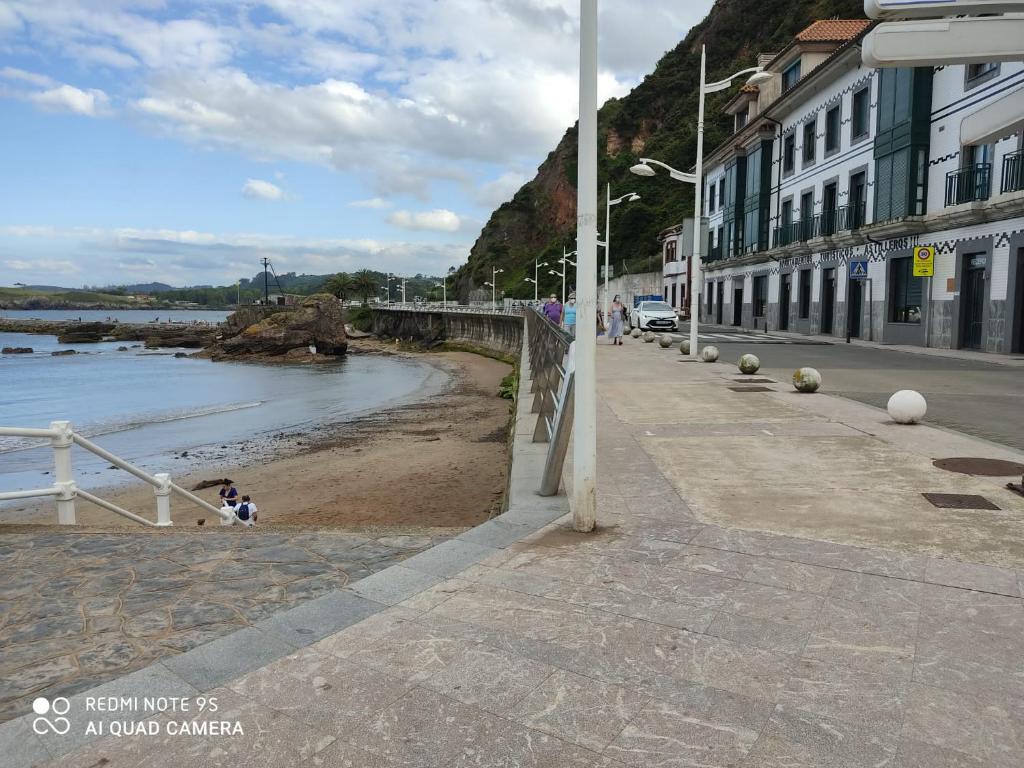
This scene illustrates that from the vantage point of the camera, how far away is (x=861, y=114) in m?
27.2

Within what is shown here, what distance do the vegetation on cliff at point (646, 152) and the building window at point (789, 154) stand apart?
27168 millimetres

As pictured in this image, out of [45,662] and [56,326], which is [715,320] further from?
[56,326]

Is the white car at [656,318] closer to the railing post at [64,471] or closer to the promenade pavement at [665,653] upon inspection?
the promenade pavement at [665,653]

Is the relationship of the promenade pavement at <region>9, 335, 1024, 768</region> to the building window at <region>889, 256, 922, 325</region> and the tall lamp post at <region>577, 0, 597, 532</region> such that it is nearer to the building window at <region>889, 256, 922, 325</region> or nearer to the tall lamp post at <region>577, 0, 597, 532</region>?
the tall lamp post at <region>577, 0, 597, 532</region>

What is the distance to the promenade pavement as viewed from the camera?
233cm

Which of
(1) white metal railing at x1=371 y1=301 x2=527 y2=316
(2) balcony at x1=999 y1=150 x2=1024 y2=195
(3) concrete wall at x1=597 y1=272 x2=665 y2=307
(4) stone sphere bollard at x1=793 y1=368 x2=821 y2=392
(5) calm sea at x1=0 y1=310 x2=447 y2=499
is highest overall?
(2) balcony at x1=999 y1=150 x2=1024 y2=195

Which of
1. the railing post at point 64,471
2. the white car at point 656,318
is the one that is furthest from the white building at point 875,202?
the railing post at point 64,471

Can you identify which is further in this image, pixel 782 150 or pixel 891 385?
pixel 782 150

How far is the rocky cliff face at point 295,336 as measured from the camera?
188 ft

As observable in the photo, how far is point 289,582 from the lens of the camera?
3973 mm

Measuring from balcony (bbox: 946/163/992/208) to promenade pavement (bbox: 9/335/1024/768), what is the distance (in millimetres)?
19192

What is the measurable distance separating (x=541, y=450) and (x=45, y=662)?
5.11m

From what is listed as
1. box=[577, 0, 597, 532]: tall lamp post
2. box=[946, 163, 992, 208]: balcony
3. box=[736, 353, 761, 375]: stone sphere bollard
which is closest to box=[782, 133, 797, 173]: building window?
box=[946, 163, 992, 208]: balcony

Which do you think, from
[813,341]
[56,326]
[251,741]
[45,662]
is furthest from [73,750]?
[56,326]
